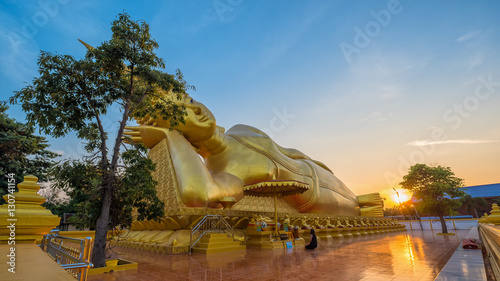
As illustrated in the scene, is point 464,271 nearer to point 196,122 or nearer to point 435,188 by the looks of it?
A: point 196,122

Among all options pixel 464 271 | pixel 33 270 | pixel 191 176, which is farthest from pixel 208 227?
pixel 33 270

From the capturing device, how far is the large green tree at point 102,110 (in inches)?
210

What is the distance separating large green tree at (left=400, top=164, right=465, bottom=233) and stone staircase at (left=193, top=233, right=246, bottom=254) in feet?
44.6

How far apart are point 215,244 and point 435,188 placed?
14604 mm

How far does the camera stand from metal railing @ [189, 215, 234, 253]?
28.4 ft

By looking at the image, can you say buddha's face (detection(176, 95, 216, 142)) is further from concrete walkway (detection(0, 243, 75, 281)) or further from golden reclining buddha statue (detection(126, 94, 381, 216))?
concrete walkway (detection(0, 243, 75, 281))

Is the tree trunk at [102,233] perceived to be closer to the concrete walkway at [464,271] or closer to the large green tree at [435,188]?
the concrete walkway at [464,271]

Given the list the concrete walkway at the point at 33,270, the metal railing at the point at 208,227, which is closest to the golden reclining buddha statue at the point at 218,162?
the metal railing at the point at 208,227

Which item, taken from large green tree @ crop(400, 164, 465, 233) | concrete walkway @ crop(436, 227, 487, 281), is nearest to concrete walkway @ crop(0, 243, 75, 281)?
concrete walkway @ crop(436, 227, 487, 281)

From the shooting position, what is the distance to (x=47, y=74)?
5375 millimetres

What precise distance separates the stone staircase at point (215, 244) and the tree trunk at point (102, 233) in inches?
127

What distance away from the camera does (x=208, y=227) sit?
9.36 m

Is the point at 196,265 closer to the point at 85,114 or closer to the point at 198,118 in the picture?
A: the point at 85,114

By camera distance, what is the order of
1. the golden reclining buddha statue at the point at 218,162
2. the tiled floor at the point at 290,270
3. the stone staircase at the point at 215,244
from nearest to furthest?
the tiled floor at the point at 290,270
the stone staircase at the point at 215,244
the golden reclining buddha statue at the point at 218,162
